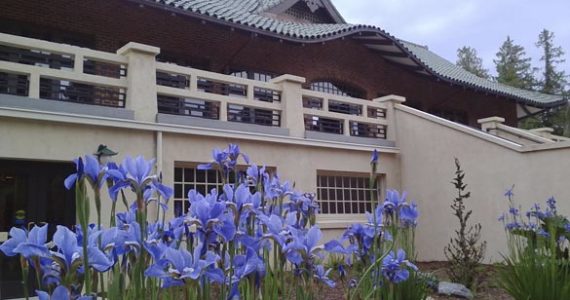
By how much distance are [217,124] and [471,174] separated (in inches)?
233

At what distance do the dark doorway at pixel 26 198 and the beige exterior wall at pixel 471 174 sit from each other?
26.1 ft

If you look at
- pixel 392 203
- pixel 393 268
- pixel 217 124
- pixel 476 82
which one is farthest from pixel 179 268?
pixel 476 82

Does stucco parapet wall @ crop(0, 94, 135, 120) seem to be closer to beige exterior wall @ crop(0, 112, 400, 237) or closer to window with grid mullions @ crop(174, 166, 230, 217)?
beige exterior wall @ crop(0, 112, 400, 237)

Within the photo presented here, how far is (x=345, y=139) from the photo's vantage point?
38.2 feet

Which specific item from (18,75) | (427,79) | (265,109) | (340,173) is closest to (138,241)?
(18,75)

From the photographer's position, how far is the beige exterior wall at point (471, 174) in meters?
10.3

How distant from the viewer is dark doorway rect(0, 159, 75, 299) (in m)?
7.31

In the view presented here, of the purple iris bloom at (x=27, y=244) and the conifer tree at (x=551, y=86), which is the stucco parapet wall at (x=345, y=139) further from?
the conifer tree at (x=551, y=86)

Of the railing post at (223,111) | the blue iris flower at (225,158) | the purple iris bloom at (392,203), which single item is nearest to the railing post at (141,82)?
the railing post at (223,111)

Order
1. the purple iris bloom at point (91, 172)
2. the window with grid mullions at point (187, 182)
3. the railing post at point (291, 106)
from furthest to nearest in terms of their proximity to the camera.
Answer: the railing post at point (291, 106), the window with grid mullions at point (187, 182), the purple iris bloom at point (91, 172)

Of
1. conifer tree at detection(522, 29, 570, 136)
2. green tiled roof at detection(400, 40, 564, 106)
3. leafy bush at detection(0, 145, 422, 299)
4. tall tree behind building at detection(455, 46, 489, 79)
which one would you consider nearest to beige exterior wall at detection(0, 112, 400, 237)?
leafy bush at detection(0, 145, 422, 299)

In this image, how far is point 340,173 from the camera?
11.7 meters

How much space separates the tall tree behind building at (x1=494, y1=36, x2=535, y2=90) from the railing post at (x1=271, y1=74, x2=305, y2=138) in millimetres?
34812

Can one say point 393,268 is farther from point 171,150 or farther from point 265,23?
point 265,23
